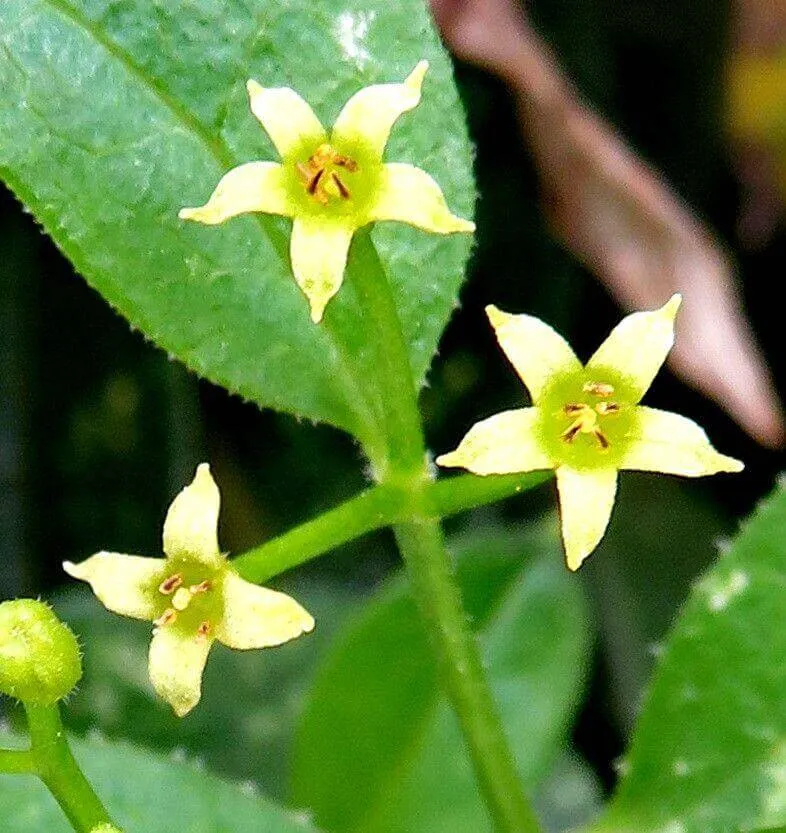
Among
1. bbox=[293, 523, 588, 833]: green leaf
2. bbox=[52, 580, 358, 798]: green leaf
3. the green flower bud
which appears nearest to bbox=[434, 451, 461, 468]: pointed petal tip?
the green flower bud

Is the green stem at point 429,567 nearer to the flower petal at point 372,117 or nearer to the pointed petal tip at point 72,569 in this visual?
the flower petal at point 372,117

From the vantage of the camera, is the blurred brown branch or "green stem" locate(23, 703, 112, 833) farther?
the blurred brown branch

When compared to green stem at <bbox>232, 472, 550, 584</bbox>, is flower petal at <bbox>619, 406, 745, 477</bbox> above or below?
above

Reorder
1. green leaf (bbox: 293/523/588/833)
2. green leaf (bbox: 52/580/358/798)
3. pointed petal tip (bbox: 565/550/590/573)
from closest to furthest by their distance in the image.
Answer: pointed petal tip (bbox: 565/550/590/573)
green leaf (bbox: 293/523/588/833)
green leaf (bbox: 52/580/358/798)

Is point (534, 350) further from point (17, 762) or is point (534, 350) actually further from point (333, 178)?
point (17, 762)

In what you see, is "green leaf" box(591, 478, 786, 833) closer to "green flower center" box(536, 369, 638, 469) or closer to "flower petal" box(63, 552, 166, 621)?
"green flower center" box(536, 369, 638, 469)

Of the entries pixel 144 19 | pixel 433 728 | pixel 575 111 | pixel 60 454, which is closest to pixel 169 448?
pixel 60 454

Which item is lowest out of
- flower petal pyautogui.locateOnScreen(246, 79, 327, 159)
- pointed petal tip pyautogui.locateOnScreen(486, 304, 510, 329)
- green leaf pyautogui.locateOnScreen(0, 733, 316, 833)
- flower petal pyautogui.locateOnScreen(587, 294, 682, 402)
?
green leaf pyautogui.locateOnScreen(0, 733, 316, 833)

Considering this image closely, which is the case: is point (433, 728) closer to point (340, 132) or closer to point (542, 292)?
point (542, 292)

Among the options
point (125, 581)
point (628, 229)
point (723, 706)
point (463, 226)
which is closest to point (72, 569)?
point (125, 581)
